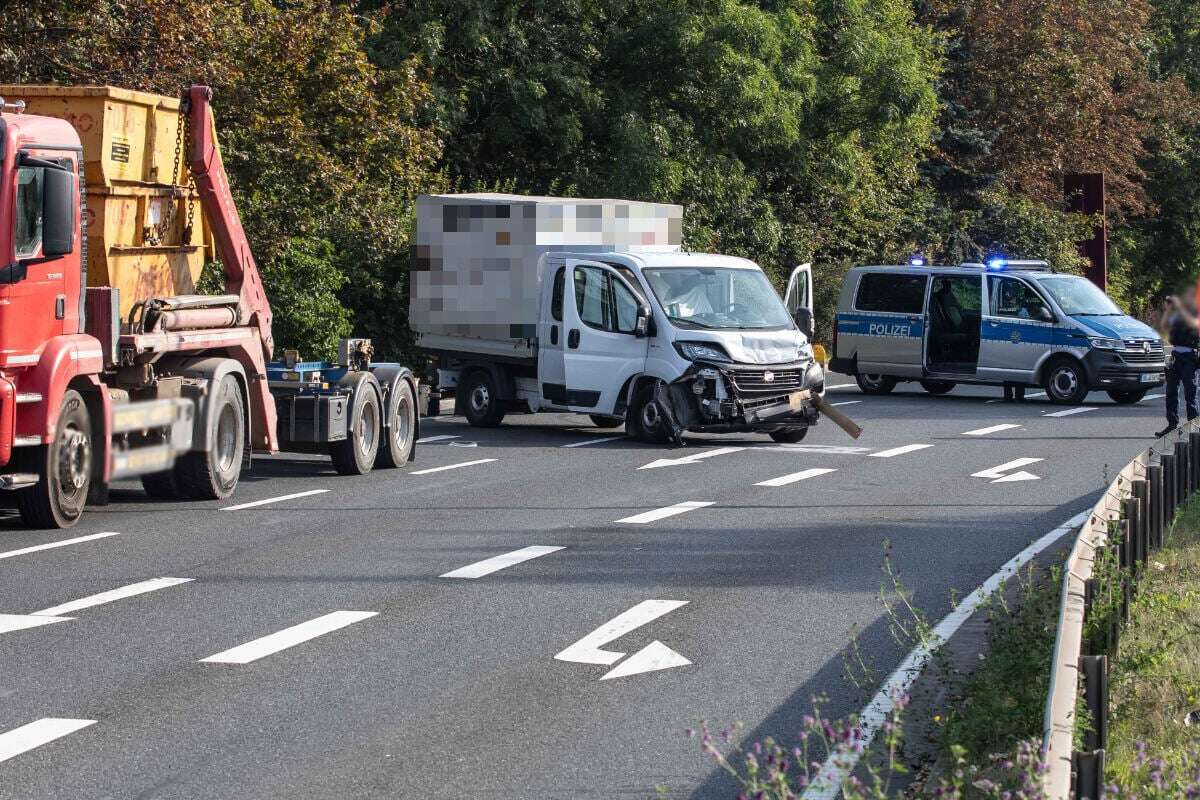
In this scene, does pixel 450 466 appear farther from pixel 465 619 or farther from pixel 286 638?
pixel 286 638

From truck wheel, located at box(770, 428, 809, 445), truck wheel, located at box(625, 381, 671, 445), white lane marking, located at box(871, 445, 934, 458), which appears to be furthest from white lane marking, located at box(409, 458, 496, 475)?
white lane marking, located at box(871, 445, 934, 458)

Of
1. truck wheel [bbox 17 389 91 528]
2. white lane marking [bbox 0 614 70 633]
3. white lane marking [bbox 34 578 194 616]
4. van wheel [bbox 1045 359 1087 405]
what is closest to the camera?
white lane marking [bbox 0 614 70 633]

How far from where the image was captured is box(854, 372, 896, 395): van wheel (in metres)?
30.2

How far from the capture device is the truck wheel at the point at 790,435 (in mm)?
20562

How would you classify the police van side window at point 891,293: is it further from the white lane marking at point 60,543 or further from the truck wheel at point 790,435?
the white lane marking at point 60,543

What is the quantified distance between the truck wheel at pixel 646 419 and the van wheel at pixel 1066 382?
390 inches

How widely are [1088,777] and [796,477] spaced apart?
12.2m

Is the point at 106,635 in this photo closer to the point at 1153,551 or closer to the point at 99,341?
the point at 99,341

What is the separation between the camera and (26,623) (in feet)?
28.9

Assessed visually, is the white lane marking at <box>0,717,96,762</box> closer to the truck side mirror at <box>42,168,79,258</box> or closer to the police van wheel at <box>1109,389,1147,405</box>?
the truck side mirror at <box>42,168,79,258</box>

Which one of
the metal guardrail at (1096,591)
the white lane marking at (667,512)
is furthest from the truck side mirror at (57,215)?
the metal guardrail at (1096,591)

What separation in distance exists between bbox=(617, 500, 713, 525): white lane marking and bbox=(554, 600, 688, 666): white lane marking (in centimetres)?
351

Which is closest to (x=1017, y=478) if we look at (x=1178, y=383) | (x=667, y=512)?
(x=1178, y=383)

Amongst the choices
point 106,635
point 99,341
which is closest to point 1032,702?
point 106,635
